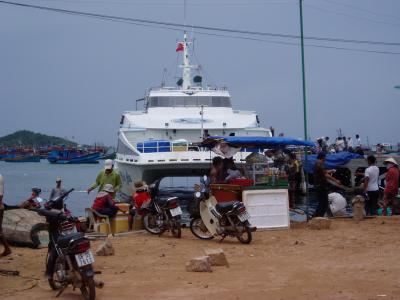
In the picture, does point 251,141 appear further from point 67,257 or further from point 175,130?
point 175,130

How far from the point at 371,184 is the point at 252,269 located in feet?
21.9

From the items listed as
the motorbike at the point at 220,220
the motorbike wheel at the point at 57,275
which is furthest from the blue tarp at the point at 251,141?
the motorbike wheel at the point at 57,275

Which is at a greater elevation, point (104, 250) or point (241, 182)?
point (241, 182)

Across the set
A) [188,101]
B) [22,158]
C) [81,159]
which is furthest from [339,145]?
[22,158]

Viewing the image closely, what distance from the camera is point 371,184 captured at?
13.8 m

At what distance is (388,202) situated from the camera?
14.0 metres

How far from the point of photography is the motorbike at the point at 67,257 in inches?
250

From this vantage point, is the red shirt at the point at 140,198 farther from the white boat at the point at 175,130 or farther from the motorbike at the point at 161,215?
the white boat at the point at 175,130

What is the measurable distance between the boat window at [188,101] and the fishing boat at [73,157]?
69262mm

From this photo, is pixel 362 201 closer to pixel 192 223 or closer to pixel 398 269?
pixel 192 223

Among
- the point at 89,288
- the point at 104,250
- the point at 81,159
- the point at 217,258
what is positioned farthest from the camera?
the point at 81,159

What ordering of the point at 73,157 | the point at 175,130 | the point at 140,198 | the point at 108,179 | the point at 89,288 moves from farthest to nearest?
the point at 73,157 → the point at 175,130 → the point at 108,179 → the point at 140,198 → the point at 89,288

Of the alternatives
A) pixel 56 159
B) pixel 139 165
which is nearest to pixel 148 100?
pixel 139 165

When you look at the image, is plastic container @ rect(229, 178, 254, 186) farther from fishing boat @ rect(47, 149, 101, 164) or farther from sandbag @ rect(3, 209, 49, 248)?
fishing boat @ rect(47, 149, 101, 164)
